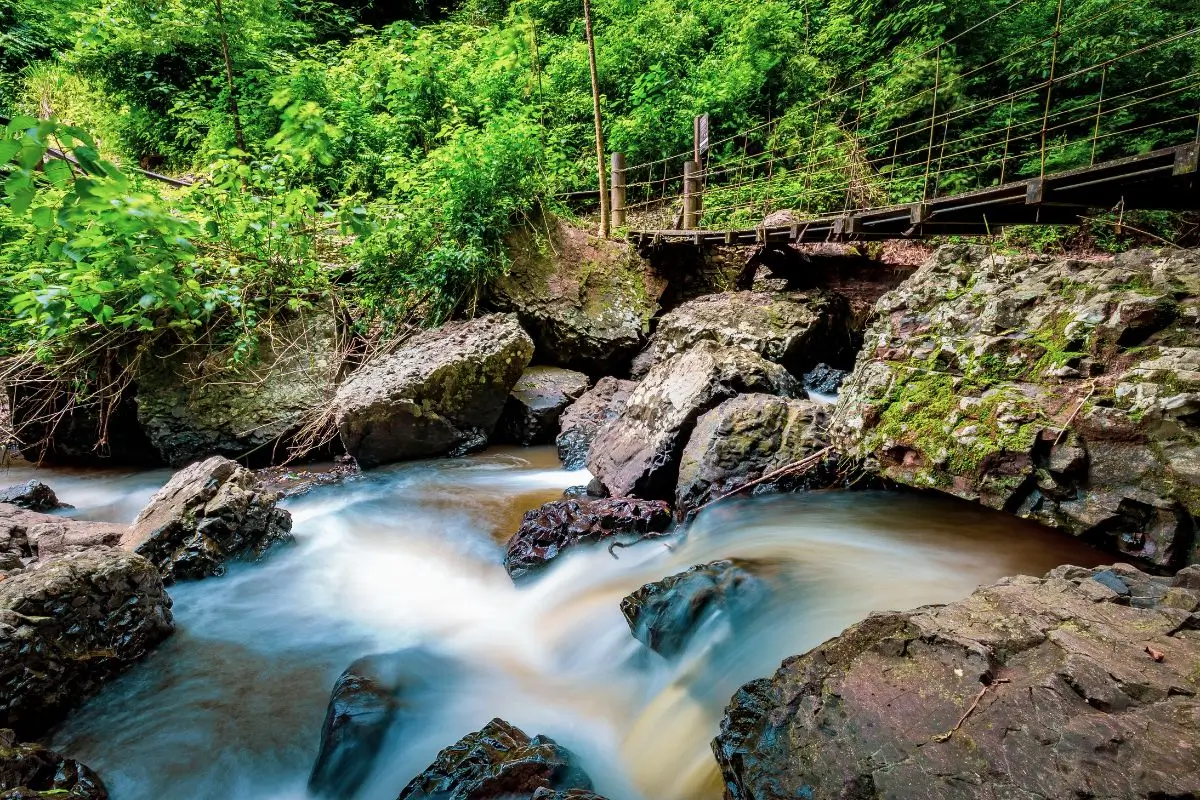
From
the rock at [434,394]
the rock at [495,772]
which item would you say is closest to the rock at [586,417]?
the rock at [434,394]

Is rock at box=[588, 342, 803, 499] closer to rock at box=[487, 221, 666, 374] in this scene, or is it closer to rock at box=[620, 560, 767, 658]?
rock at box=[620, 560, 767, 658]

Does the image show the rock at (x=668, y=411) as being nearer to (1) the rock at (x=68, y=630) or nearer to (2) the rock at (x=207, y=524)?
(2) the rock at (x=207, y=524)

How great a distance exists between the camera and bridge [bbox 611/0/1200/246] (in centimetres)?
671

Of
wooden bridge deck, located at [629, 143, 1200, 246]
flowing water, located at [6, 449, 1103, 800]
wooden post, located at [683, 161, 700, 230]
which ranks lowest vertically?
flowing water, located at [6, 449, 1103, 800]

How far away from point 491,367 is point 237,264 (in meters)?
3.32

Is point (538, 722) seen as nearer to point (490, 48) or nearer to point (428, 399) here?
point (428, 399)

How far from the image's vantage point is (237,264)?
6789 millimetres

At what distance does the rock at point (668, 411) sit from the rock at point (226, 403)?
3631mm

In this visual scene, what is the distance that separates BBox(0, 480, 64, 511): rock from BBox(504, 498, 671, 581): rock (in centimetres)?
468

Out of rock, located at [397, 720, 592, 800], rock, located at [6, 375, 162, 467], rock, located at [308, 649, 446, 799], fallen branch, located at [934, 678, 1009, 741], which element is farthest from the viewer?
rock, located at [6, 375, 162, 467]

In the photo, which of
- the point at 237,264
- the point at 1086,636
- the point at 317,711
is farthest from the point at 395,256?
the point at 1086,636

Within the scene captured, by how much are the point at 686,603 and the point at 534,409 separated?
429cm

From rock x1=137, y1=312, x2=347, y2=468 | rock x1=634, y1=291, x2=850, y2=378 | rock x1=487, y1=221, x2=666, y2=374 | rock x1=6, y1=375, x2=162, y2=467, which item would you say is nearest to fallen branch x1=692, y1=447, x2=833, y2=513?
rock x1=634, y1=291, x2=850, y2=378

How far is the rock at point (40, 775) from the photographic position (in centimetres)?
191
